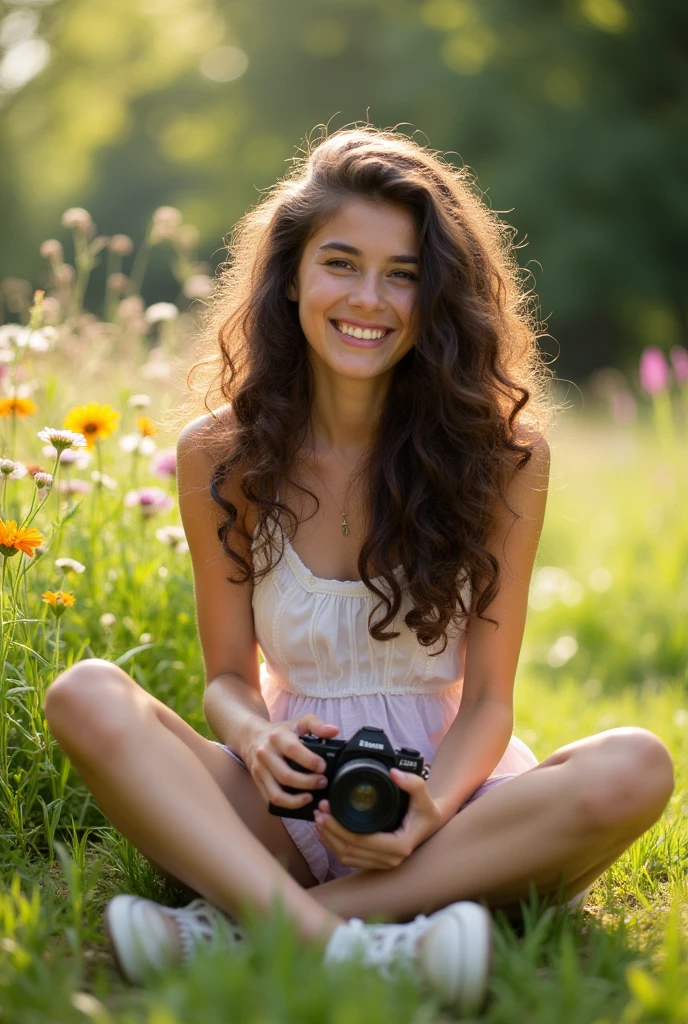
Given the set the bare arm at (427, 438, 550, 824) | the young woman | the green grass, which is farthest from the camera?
the bare arm at (427, 438, 550, 824)

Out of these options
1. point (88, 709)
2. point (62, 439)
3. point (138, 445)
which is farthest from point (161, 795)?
point (138, 445)

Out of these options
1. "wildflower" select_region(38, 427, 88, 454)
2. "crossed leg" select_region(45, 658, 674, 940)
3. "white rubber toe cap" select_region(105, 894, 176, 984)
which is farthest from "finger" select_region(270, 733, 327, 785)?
"wildflower" select_region(38, 427, 88, 454)

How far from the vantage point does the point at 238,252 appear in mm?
2689

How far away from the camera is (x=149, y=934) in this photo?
176 centimetres

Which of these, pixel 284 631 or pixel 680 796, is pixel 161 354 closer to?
pixel 284 631

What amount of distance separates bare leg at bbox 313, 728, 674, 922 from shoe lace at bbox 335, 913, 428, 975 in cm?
18

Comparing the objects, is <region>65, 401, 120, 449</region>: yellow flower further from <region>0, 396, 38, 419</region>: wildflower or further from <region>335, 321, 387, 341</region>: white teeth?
<region>335, 321, 387, 341</region>: white teeth

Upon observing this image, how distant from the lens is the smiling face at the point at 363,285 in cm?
232

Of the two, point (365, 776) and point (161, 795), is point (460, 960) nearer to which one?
point (365, 776)

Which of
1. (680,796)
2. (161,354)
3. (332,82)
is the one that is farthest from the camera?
(332,82)

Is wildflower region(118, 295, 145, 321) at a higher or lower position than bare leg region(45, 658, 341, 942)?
higher

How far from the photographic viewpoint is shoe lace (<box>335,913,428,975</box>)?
173 centimetres

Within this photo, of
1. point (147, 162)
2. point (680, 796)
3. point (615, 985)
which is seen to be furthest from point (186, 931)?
point (147, 162)

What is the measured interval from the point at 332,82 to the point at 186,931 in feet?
69.0
